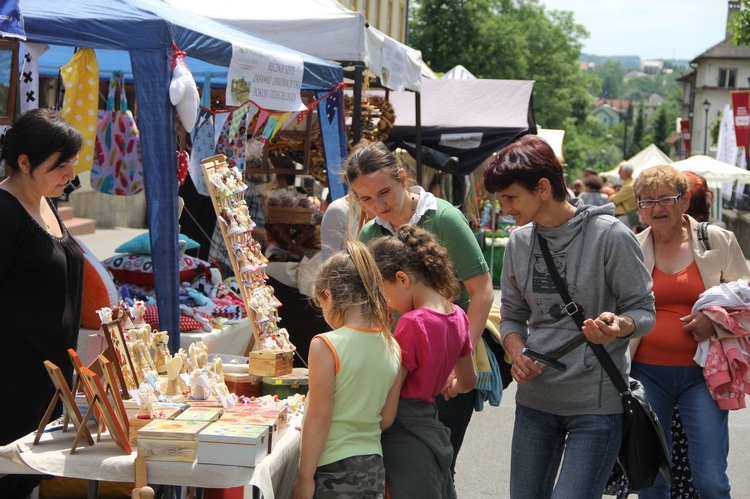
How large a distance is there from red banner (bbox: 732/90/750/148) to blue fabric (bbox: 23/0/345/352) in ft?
67.2

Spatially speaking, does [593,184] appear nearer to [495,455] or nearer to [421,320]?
[495,455]

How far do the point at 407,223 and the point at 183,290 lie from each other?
2.88m

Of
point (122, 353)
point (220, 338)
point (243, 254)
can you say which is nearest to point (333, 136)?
point (220, 338)

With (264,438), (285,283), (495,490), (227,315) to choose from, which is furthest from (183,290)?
(264,438)

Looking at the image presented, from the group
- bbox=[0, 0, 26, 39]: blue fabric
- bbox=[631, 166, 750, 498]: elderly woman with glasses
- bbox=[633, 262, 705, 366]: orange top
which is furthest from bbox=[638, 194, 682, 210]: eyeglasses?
bbox=[0, 0, 26, 39]: blue fabric

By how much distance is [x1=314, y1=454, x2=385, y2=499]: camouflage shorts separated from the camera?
308cm

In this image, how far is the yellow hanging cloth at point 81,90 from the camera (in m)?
5.12

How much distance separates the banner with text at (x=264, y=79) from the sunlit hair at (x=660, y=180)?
2534mm

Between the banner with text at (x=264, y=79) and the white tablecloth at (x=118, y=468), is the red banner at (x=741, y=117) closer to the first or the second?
the banner with text at (x=264, y=79)

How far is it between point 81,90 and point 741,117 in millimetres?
21004

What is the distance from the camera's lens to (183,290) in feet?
20.5

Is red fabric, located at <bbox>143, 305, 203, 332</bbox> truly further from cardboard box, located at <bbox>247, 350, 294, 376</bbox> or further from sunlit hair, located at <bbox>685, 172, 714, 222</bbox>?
sunlit hair, located at <bbox>685, 172, 714, 222</bbox>

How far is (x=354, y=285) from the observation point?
3150 millimetres

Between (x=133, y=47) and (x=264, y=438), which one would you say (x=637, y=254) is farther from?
(x=133, y=47)
